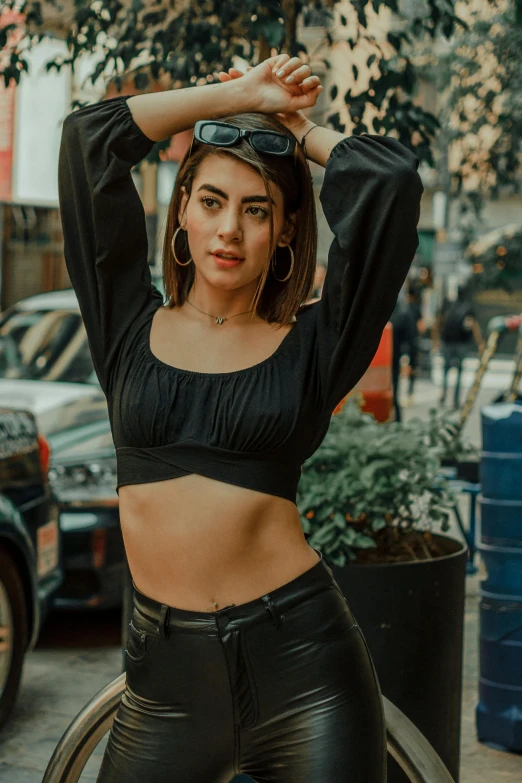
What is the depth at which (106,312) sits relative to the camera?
2.38 m

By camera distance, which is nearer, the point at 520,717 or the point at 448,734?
the point at 448,734

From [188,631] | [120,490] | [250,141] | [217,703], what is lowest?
[217,703]

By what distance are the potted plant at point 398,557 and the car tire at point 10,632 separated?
4.89 ft

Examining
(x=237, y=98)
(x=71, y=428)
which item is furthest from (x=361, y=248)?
(x=71, y=428)

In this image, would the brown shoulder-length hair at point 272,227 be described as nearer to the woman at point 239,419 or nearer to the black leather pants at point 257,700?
the woman at point 239,419

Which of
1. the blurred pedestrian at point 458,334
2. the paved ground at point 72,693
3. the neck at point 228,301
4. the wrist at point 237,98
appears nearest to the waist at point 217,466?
the neck at point 228,301

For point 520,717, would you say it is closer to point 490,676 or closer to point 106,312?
point 490,676

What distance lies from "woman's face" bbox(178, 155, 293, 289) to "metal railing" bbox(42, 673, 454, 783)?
90 cm

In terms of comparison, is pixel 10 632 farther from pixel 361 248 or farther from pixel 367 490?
pixel 361 248

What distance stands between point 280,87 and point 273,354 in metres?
0.57

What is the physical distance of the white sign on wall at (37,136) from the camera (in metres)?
16.5

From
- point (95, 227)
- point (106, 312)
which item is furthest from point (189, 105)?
point (106, 312)

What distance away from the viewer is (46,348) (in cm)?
755

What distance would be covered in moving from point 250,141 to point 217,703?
1.09 m
